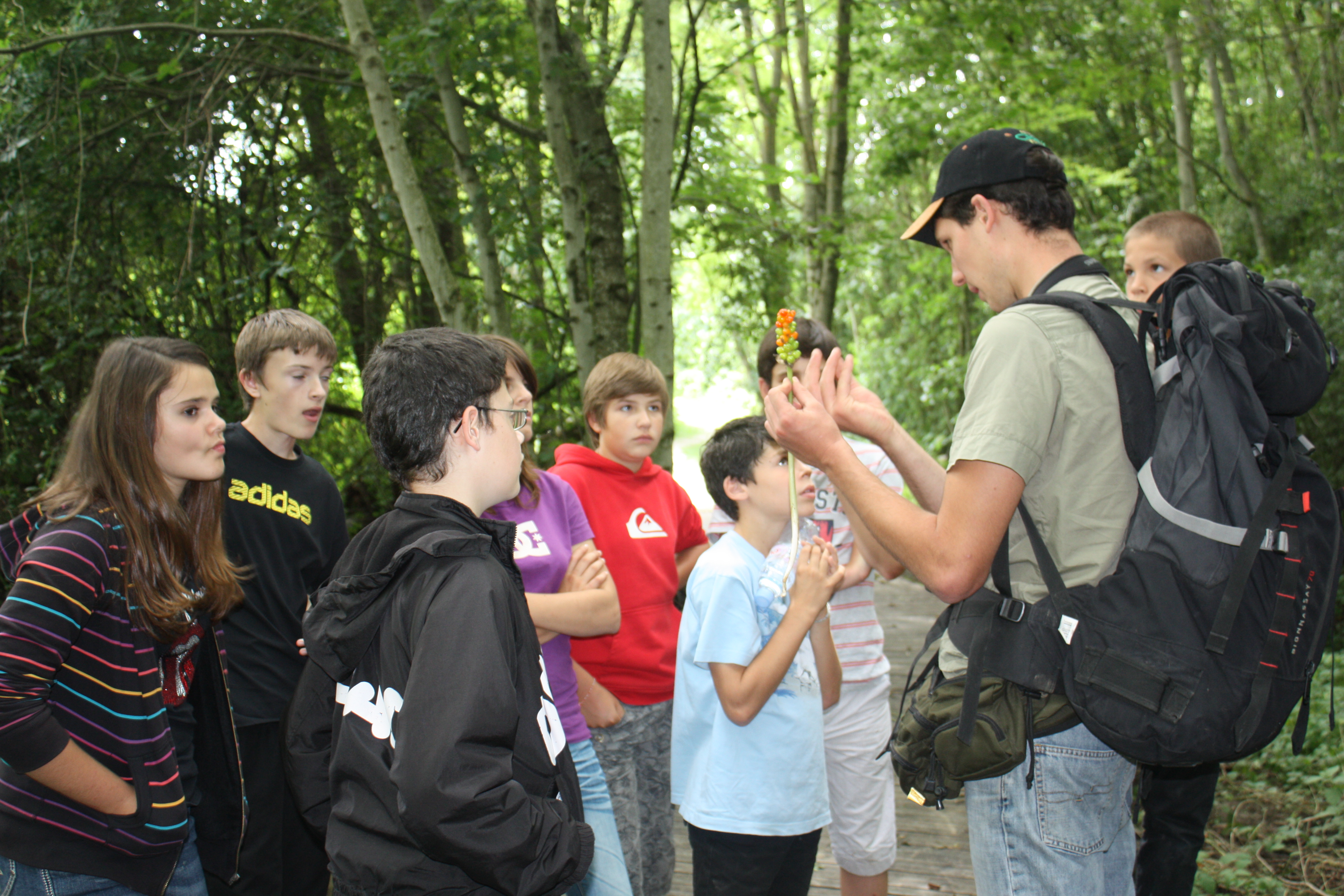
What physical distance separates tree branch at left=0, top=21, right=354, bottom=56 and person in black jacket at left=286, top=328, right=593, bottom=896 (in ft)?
11.9

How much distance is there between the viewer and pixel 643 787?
286cm

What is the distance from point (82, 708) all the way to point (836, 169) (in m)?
8.22

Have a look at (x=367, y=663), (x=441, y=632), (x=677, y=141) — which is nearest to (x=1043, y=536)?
(x=441, y=632)

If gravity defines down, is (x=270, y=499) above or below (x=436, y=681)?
above

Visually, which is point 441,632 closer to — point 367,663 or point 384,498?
point 367,663

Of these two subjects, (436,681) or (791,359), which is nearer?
(436,681)

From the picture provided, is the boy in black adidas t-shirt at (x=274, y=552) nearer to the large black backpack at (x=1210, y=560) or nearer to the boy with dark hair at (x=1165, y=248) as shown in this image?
the large black backpack at (x=1210, y=560)

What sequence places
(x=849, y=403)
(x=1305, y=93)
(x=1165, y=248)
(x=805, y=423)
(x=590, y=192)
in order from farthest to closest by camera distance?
1. (x=1305, y=93)
2. (x=590, y=192)
3. (x=1165, y=248)
4. (x=849, y=403)
5. (x=805, y=423)

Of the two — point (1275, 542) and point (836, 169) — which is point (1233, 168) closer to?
point (836, 169)

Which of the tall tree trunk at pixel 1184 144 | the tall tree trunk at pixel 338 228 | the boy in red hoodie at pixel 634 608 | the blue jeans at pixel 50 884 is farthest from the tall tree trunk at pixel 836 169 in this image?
the blue jeans at pixel 50 884

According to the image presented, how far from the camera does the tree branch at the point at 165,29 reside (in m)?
4.29

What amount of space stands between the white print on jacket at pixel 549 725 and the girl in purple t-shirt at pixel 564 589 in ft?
1.95

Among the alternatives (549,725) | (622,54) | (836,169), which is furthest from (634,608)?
(836,169)

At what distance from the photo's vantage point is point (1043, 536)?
70.4 inches
